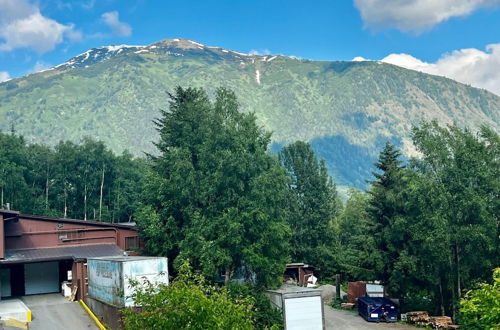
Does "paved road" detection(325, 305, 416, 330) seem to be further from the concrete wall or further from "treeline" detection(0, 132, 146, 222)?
"treeline" detection(0, 132, 146, 222)

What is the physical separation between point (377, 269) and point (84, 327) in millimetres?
22922

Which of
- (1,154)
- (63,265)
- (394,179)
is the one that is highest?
(1,154)

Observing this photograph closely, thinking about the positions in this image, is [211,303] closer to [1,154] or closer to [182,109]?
[182,109]

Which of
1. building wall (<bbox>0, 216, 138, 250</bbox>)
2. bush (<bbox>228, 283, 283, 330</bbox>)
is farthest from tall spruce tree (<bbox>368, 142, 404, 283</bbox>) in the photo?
building wall (<bbox>0, 216, 138, 250</bbox>)

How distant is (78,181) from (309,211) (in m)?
34.1

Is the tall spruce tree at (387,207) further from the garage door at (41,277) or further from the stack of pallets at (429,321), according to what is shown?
the garage door at (41,277)

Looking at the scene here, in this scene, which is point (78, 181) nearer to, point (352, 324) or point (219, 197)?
point (219, 197)

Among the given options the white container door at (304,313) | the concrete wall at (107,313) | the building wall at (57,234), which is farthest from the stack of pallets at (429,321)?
the building wall at (57,234)

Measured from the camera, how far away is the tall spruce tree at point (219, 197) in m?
39.3

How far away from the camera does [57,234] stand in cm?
4831

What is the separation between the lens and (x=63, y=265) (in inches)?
1866

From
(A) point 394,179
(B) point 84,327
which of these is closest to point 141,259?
(B) point 84,327

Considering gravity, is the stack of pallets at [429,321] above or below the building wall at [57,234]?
below

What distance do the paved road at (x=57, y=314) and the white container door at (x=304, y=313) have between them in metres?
12.0
